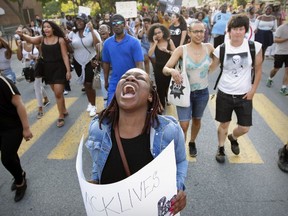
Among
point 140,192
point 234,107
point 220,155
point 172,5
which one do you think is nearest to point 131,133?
point 140,192

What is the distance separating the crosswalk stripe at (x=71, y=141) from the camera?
15.4 ft

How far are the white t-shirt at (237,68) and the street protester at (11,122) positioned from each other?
96.1 inches

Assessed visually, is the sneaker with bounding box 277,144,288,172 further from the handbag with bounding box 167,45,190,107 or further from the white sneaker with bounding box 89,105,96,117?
the white sneaker with bounding box 89,105,96,117

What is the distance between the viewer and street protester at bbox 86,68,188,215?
1.82 m

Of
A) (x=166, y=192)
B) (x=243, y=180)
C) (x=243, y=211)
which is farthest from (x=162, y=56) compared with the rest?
(x=166, y=192)

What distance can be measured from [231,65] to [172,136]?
2040 millimetres

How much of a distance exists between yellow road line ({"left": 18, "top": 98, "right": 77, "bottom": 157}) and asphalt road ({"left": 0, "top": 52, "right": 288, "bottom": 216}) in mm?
19

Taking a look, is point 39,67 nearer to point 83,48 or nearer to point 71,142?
point 83,48

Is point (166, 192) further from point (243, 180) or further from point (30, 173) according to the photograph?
point (30, 173)

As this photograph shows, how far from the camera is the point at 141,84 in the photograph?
183 centimetres

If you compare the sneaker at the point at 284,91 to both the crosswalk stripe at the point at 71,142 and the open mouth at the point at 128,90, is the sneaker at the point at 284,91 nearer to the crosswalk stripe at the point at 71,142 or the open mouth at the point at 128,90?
the crosswalk stripe at the point at 71,142

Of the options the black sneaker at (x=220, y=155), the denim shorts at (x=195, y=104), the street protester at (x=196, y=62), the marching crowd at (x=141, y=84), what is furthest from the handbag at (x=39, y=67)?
the black sneaker at (x=220, y=155)

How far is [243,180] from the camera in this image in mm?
3740

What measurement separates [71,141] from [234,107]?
2.93 m
